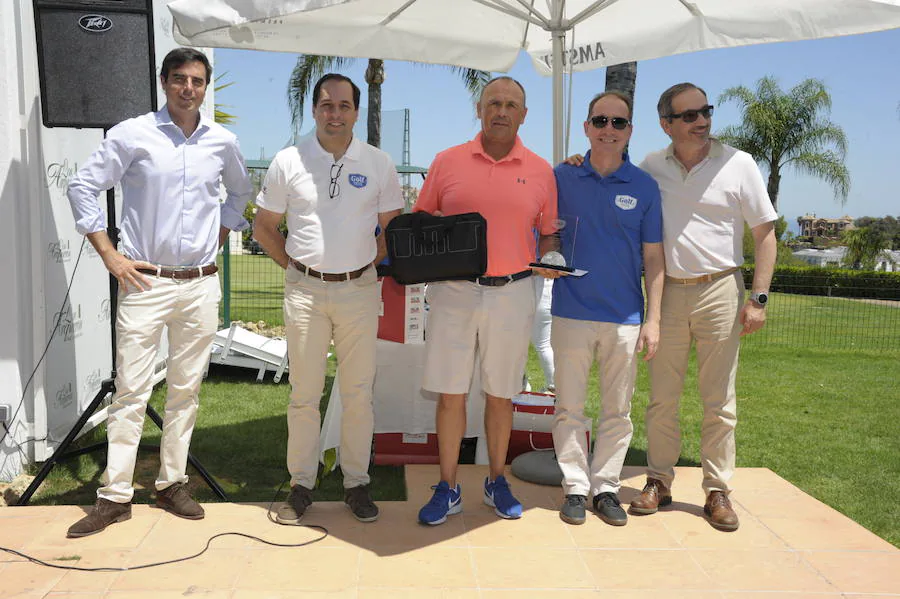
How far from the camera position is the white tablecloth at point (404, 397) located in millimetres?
4797

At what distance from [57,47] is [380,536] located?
2.94 meters

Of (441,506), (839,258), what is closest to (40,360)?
(441,506)

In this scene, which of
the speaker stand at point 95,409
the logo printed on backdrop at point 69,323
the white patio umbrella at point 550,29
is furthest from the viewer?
the logo printed on backdrop at point 69,323

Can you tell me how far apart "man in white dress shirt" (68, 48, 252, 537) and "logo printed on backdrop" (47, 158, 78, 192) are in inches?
44.9

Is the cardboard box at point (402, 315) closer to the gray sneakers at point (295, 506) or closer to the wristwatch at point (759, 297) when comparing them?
the gray sneakers at point (295, 506)

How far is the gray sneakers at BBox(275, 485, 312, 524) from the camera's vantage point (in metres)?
3.77

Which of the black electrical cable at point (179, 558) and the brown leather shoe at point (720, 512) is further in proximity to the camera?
the brown leather shoe at point (720, 512)

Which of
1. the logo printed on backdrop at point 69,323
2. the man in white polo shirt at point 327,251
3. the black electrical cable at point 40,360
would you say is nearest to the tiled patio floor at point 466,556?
the man in white polo shirt at point 327,251

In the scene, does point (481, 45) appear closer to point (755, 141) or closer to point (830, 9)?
point (830, 9)

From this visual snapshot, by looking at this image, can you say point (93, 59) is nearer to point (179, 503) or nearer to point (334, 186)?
point (334, 186)

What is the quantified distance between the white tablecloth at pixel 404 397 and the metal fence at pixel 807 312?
4.77 meters

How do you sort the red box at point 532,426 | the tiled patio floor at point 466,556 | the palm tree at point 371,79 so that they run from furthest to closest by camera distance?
the palm tree at point 371,79
the red box at point 532,426
the tiled patio floor at point 466,556

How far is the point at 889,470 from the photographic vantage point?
527cm

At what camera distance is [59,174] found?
4664mm
